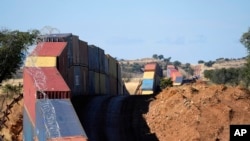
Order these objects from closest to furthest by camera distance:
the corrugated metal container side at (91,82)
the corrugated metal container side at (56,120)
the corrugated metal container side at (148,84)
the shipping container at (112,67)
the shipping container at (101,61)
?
the corrugated metal container side at (56,120), the corrugated metal container side at (91,82), the shipping container at (101,61), the shipping container at (112,67), the corrugated metal container side at (148,84)

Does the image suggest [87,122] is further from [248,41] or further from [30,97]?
[248,41]

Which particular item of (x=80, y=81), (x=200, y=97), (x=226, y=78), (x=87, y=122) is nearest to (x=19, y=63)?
(x=80, y=81)

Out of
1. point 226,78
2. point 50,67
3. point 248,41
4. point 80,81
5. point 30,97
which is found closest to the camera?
point 30,97

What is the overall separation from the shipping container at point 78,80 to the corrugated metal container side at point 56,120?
13834 mm

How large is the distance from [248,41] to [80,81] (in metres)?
26.1

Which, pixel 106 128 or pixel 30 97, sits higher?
pixel 30 97

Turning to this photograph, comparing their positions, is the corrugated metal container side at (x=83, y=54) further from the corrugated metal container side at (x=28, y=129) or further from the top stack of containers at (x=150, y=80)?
the top stack of containers at (x=150, y=80)

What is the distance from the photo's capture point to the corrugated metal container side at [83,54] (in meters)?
48.2

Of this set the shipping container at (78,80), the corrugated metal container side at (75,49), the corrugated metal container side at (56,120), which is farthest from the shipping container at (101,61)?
the corrugated metal container side at (56,120)

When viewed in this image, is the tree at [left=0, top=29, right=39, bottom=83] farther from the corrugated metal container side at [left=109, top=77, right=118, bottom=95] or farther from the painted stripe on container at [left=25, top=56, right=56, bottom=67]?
the corrugated metal container side at [left=109, top=77, right=118, bottom=95]

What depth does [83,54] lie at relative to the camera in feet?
163

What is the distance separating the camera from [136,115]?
39375 mm

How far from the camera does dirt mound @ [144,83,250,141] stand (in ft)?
110

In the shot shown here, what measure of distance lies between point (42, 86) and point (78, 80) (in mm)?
18034
